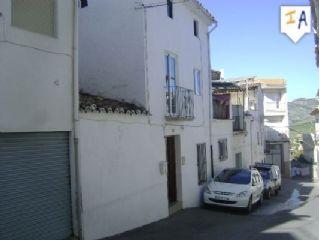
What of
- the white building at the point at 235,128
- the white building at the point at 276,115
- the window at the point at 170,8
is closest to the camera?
the window at the point at 170,8

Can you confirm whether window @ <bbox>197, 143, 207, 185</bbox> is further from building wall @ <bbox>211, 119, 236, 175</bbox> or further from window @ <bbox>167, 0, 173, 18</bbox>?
window @ <bbox>167, 0, 173, 18</bbox>

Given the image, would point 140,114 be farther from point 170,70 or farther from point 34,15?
point 34,15

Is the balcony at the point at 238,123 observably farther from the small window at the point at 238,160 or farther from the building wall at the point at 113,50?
the building wall at the point at 113,50

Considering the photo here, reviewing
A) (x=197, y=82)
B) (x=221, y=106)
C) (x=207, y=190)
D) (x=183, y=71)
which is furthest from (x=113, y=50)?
(x=221, y=106)

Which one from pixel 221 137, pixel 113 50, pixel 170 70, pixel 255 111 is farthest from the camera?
pixel 255 111

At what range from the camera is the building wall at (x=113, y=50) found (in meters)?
15.8

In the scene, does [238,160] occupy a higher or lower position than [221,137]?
lower

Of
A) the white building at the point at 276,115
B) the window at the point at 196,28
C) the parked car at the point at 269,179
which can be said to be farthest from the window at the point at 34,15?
the white building at the point at 276,115

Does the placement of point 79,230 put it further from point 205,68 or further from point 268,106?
point 268,106

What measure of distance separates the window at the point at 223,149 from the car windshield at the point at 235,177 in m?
3.06

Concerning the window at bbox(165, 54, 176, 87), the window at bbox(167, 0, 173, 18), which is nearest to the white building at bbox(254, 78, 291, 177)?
the window at bbox(165, 54, 176, 87)

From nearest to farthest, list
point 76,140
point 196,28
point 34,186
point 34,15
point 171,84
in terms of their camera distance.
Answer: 1. point 34,186
2. point 34,15
3. point 76,140
4. point 171,84
5. point 196,28

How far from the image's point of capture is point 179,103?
58.3 feet

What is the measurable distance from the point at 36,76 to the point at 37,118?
81 centimetres
